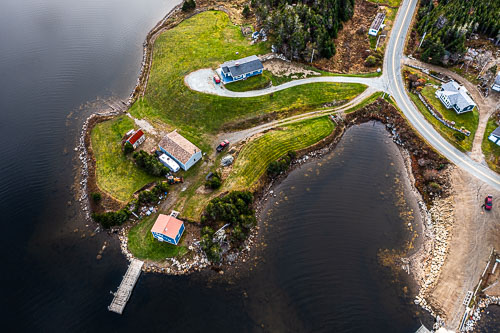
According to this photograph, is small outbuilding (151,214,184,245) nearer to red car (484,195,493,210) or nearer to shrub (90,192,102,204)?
shrub (90,192,102,204)

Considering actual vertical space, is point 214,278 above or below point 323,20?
below

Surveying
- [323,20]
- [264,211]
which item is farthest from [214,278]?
[323,20]

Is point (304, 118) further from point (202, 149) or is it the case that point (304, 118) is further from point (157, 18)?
point (157, 18)

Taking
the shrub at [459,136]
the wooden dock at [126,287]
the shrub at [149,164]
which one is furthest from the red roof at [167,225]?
the shrub at [459,136]

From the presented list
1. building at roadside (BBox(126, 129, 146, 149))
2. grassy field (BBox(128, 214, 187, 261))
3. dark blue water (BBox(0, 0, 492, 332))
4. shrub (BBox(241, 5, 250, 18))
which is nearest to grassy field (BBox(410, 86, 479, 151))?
dark blue water (BBox(0, 0, 492, 332))

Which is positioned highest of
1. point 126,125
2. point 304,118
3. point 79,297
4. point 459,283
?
point 304,118

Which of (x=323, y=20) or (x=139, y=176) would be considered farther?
(x=323, y=20)

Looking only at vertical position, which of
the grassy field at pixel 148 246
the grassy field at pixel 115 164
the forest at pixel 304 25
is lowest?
the grassy field at pixel 148 246

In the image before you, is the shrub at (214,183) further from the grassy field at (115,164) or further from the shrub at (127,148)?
the shrub at (127,148)
